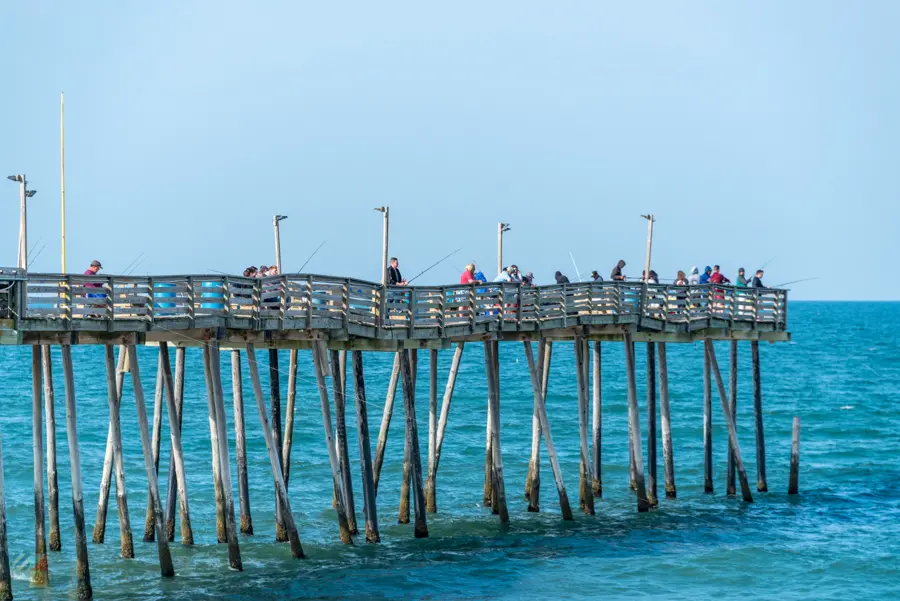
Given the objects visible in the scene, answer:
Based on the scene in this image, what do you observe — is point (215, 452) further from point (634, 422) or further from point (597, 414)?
point (597, 414)

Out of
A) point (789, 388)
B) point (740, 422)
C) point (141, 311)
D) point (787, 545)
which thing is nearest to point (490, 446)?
point (787, 545)

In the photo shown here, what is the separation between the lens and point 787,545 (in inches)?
1268

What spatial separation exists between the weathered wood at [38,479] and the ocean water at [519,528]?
0.34 meters

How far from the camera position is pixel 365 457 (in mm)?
29234

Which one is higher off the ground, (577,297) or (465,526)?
(577,297)

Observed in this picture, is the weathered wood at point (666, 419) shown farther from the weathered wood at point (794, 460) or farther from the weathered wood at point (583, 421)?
the weathered wood at point (794, 460)

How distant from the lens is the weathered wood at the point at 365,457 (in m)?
29.3

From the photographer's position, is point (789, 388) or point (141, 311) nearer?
point (141, 311)

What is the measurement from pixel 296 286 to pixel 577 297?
794 cm

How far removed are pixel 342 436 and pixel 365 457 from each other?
0.99 meters

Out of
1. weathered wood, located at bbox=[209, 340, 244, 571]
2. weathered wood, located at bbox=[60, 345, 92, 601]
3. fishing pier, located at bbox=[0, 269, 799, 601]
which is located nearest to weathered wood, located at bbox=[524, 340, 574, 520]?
fishing pier, located at bbox=[0, 269, 799, 601]

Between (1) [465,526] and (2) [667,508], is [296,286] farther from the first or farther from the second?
(2) [667,508]

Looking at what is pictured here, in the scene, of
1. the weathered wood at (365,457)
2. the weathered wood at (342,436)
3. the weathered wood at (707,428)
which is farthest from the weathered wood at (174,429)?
the weathered wood at (707,428)

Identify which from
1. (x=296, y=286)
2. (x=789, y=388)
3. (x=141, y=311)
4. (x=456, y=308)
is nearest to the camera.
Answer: (x=141, y=311)
